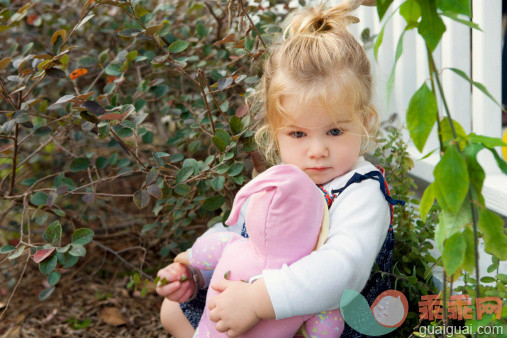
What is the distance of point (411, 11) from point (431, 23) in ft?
0.15

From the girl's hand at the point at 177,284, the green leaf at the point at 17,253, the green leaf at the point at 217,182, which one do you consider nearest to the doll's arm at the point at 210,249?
the girl's hand at the point at 177,284

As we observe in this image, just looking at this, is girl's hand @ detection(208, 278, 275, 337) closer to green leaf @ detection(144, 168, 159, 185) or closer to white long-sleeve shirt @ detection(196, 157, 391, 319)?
white long-sleeve shirt @ detection(196, 157, 391, 319)

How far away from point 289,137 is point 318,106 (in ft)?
0.46

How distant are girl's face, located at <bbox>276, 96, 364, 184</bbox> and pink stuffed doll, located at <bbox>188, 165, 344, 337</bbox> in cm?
18

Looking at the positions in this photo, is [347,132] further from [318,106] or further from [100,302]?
[100,302]

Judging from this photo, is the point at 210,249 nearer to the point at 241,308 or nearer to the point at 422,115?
the point at 241,308

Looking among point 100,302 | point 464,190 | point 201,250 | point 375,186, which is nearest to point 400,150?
point 375,186

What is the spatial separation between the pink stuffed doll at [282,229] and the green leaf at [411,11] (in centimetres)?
49

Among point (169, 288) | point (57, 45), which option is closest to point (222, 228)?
point (169, 288)

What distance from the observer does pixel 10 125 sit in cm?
160

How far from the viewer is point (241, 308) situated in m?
1.27

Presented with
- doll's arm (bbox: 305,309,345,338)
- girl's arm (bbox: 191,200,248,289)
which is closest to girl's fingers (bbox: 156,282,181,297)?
girl's arm (bbox: 191,200,248,289)

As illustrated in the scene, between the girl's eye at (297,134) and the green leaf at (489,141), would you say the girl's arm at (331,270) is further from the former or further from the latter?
the green leaf at (489,141)

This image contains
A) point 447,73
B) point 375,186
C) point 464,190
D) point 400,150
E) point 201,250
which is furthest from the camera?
point 447,73
